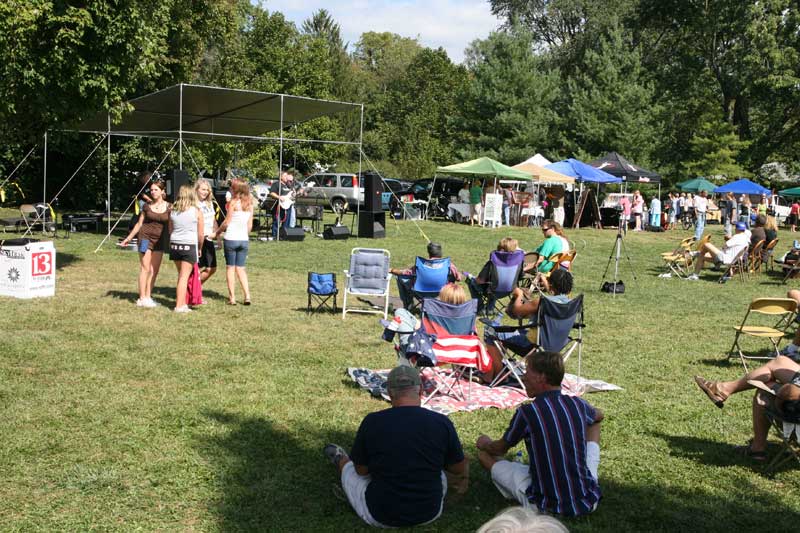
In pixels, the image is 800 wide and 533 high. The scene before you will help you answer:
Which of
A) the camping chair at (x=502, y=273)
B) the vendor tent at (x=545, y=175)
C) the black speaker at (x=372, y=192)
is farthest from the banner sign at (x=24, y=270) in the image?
the vendor tent at (x=545, y=175)

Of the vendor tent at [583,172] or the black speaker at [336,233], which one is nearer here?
the black speaker at [336,233]

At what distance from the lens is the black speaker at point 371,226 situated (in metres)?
18.5

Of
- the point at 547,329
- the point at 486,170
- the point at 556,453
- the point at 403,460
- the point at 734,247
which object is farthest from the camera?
the point at 486,170

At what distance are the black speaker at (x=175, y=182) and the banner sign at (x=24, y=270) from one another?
5421 mm

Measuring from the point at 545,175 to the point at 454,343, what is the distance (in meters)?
19.0

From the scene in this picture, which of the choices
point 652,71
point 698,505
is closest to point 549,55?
point 652,71

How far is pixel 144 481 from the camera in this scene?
4.33 metres

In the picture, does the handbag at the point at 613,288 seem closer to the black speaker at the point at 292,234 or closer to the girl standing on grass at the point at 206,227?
the girl standing on grass at the point at 206,227

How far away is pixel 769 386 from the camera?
5133 millimetres

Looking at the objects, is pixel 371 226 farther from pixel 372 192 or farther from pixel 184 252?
pixel 184 252

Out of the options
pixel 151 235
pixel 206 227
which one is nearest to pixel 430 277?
pixel 206 227

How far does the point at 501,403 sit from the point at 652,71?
38.5 m

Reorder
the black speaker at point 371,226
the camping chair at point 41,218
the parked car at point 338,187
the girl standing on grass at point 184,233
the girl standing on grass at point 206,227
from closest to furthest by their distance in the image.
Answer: the girl standing on grass at point 184,233, the girl standing on grass at point 206,227, the camping chair at point 41,218, the black speaker at point 371,226, the parked car at point 338,187

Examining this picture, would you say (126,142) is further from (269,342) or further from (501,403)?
(501,403)
